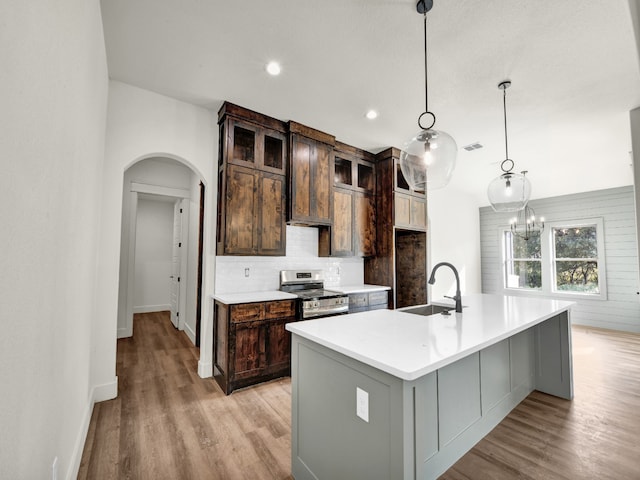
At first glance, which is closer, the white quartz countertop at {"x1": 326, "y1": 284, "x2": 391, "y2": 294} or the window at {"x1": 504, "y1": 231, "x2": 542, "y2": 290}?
the white quartz countertop at {"x1": 326, "y1": 284, "x2": 391, "y2": 294}

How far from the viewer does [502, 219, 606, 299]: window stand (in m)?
5.64

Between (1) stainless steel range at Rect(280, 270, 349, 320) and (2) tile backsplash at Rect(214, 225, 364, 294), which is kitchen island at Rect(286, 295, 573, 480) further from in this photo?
(2) tile backsplash at Rect(214, 225, 364, 294)

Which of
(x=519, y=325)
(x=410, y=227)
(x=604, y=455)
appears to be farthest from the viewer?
(x=410, y=227)

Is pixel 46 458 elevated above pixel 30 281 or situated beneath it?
situated beneath

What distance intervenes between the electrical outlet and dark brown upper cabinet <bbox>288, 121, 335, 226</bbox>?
2532mm

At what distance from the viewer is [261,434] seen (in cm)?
227

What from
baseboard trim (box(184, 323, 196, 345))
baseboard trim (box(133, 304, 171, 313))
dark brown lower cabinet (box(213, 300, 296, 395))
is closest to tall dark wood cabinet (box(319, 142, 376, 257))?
dark brown lower cabinet (box(213, 300, 296, 395))

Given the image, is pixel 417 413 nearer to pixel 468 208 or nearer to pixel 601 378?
pixel 601 378

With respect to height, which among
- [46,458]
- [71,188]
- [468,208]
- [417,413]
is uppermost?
[468,208]

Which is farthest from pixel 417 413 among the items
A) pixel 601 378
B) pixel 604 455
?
pixel 601 378

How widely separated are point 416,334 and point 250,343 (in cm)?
192

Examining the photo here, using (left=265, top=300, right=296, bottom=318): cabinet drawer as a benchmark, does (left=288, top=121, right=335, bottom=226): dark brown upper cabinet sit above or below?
above

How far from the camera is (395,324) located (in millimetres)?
1933

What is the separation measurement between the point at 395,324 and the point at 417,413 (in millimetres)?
708
